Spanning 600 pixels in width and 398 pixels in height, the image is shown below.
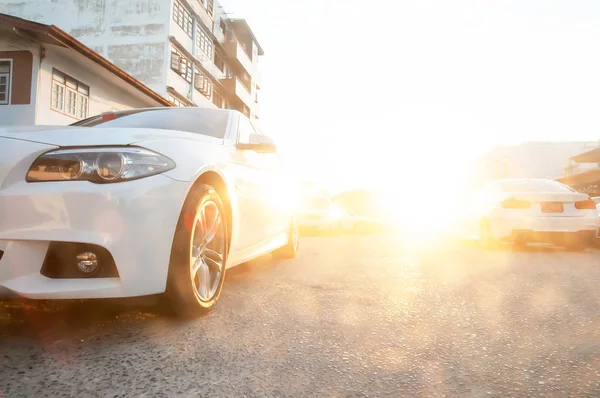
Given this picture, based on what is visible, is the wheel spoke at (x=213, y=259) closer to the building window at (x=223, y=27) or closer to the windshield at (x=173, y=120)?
the windshield at (x=173, y=120)

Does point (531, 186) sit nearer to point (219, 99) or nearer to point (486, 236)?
point (486, 236)

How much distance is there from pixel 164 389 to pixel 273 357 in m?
0.54

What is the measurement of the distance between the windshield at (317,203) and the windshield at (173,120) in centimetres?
904

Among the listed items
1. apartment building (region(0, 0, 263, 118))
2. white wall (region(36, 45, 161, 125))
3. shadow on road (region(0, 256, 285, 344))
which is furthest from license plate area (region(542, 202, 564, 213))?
apartment building (region(0, 0, 263, 118))

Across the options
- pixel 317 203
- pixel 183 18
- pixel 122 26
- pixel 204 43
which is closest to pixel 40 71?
pixel 317 203

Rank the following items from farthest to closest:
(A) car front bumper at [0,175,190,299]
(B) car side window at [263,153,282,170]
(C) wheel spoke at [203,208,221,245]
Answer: (B) car side window at [263,153,282,170]
(C) wheel spoke at [203,208,221,245]
(A) car front bumper at [0,175,190,299]

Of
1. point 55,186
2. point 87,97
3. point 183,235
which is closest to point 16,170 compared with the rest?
point 55,186

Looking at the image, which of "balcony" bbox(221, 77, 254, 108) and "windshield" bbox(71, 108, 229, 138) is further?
"balcony" bbox(221, 77, 254, 108)

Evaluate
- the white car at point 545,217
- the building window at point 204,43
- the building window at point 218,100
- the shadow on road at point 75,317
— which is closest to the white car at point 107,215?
the shadow on road at point 75,317

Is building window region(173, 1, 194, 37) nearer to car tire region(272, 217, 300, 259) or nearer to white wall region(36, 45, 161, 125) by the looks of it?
white wall region(36, 45, 161, 125)

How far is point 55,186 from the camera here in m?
2.14

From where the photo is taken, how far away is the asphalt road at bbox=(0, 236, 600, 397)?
177 cm

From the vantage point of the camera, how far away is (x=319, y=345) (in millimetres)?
2281

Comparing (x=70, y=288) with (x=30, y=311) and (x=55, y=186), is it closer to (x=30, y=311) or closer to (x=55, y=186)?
(x=55, y=186)
